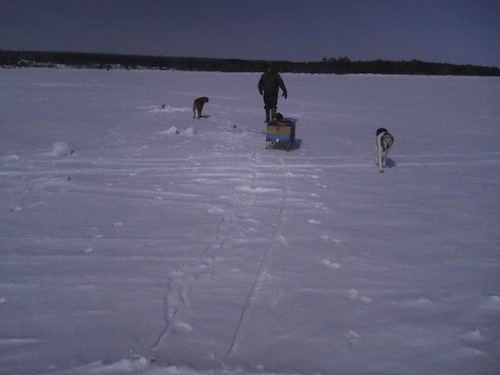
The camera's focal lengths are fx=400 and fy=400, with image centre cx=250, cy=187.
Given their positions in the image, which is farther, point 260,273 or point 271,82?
point 271,82

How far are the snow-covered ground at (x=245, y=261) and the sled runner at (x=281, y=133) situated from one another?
0.74 feet

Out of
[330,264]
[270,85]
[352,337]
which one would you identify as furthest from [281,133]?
[352,337]

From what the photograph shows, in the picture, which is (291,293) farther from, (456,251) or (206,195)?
(206,195)

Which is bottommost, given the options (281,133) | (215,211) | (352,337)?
(352,337)

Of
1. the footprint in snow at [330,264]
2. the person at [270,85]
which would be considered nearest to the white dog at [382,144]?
the person at [270,85]

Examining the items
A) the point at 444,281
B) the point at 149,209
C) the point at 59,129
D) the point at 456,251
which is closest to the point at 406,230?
the point at 456,251

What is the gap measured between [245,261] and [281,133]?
4672 millimetres

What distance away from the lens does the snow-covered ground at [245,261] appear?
2463mm

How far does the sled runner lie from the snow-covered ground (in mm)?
226

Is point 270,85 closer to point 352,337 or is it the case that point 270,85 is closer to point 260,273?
point 260,273

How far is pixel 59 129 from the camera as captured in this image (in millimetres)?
9938

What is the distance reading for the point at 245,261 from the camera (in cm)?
355

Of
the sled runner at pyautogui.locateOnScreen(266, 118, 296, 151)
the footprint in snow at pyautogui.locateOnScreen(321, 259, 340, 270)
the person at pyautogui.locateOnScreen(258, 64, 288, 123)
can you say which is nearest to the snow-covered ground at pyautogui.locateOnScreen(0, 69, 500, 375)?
the footprint in snow at pyautogui.locateOnScreen(321, 259, 340, 270)

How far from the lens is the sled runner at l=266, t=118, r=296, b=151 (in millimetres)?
7773
